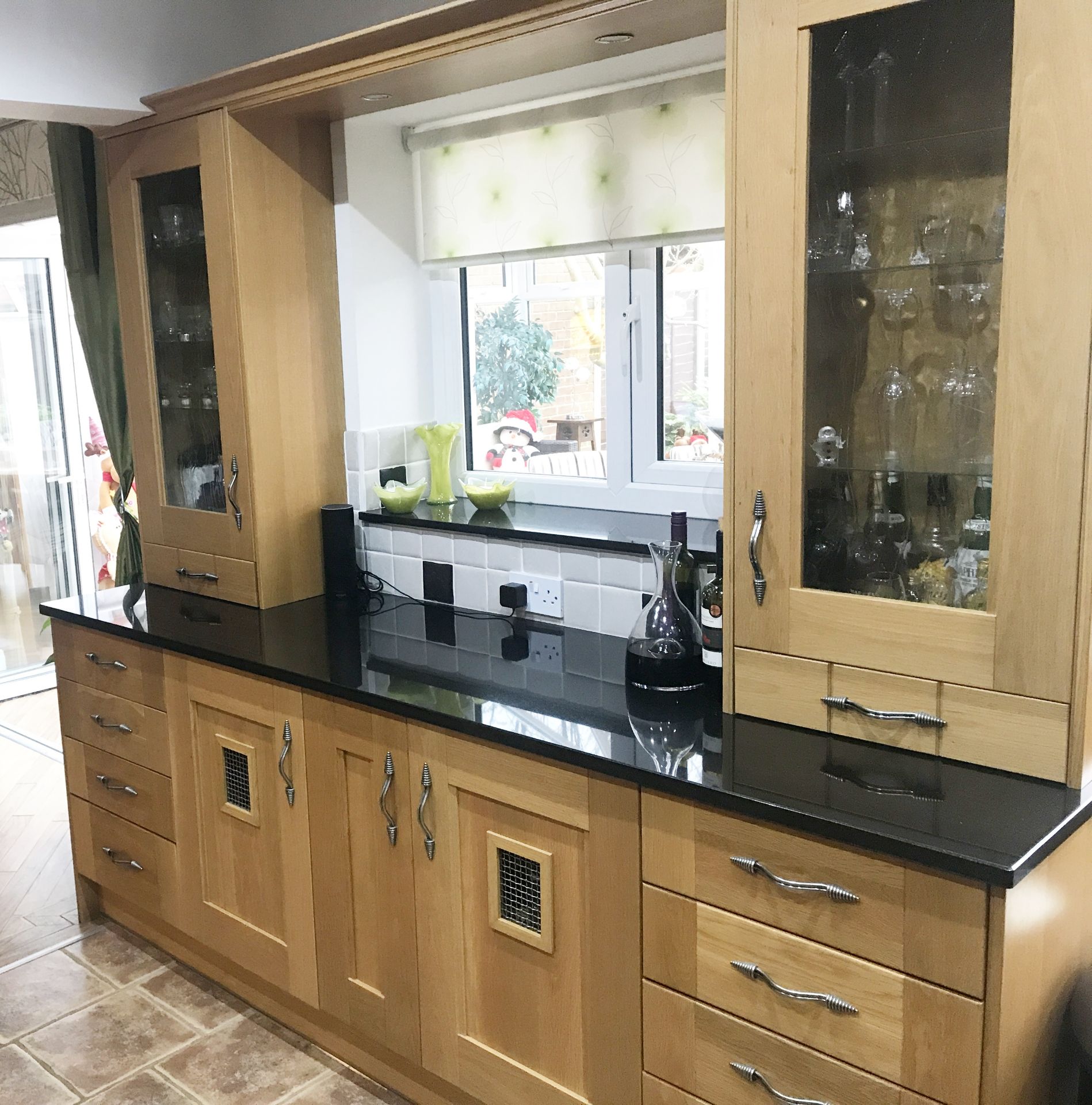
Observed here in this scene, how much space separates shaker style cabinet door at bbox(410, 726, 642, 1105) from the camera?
1808 mm

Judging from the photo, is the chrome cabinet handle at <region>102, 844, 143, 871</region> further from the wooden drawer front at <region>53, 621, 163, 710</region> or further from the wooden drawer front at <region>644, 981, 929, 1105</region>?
the wooden drawer front at <region>644, 981, 929, 1105</region>

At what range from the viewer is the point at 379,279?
2877 mm

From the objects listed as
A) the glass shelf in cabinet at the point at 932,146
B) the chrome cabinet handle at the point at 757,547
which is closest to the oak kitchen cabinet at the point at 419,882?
the chrome cabinet handle at the point at 757,547

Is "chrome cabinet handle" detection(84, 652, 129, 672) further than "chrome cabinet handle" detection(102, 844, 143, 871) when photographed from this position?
No

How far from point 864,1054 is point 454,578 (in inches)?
59.6

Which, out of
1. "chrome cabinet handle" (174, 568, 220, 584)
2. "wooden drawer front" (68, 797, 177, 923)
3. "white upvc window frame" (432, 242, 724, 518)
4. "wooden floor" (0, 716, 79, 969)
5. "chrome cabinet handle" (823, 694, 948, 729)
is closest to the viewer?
"chrome cabinet handle" (823, 694, 948, 729)

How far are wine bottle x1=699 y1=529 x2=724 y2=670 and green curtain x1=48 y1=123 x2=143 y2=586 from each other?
95.0 inches

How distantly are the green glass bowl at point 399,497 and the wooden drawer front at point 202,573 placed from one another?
1.17ft

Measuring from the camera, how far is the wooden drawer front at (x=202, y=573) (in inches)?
110

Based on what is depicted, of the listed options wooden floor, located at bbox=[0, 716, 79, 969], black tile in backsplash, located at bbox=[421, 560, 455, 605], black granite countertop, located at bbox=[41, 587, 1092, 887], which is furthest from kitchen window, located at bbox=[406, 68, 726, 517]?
wooden floor, located at bbox=[0, 716, 79, 969]

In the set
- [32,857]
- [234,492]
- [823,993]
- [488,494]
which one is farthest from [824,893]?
[32,857]

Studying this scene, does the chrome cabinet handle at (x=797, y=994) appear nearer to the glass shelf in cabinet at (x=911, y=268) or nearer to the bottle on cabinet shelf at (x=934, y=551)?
the bottle on cabinet shelf at (x=934, y=551)

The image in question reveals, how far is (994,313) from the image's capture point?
155 centimetres

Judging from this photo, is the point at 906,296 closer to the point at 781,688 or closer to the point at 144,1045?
the point at 781,688
